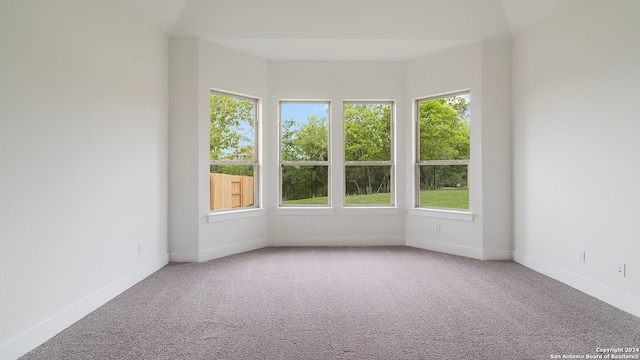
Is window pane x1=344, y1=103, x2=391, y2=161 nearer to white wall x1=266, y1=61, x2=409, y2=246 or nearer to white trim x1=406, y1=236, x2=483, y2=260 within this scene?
white wall x1=266, y1=61, x2=409, y2=246

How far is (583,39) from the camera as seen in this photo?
352cm

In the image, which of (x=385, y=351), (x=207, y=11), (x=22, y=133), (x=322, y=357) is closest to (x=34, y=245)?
(x=22, y=133)

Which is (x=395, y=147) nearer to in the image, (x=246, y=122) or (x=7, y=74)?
(x=246, y=122)

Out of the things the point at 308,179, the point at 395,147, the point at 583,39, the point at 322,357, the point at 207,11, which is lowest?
the point at 322,357

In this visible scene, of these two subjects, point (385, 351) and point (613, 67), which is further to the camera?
point (613, 67)

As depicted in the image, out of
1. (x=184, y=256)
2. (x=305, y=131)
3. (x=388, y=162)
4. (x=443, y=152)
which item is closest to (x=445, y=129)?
(x=443, y=152)

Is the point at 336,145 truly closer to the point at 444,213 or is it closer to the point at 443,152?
the point at 443,152

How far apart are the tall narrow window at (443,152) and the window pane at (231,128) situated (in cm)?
253

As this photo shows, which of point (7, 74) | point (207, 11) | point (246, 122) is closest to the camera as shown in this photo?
point (7, 74)

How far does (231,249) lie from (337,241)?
1585mm

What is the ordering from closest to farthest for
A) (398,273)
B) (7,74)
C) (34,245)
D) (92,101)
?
(7,74) < (34,245) < (92,101) < (398,273)

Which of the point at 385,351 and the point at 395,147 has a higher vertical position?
the point at 395,147

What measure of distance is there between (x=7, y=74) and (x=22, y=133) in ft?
1.18

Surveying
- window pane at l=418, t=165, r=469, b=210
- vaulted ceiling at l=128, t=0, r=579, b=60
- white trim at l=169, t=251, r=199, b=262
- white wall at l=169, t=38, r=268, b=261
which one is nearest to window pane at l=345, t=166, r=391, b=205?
window pane at l=418, t=165, r=469, b=210
